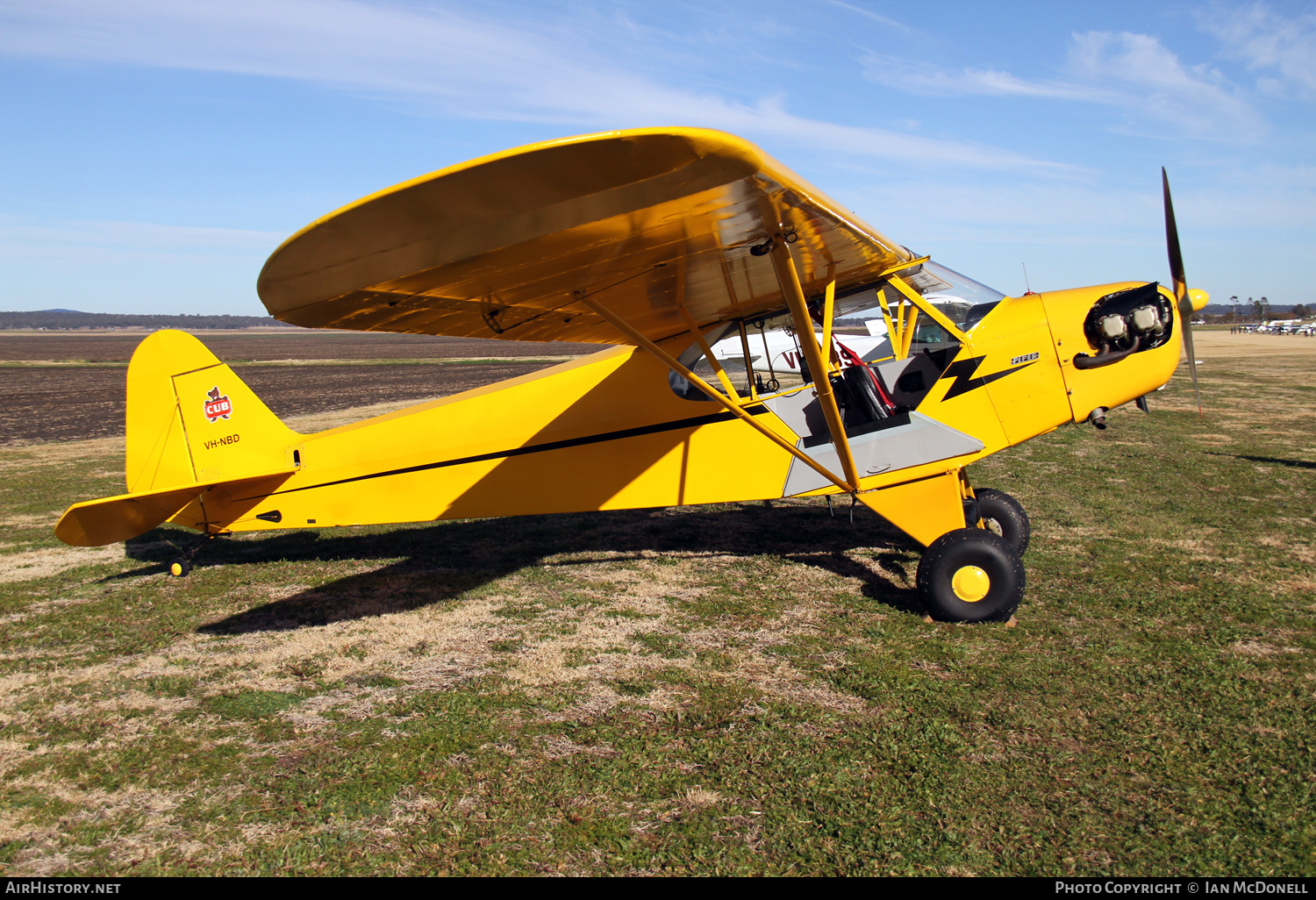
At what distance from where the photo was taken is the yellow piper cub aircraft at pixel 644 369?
9.48 feet

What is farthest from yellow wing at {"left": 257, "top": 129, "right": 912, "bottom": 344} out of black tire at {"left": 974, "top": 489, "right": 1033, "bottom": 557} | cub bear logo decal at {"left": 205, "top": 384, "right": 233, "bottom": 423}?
cub bear logo decal at {"left": 205, "top": 384, "right": 233, "bottom": 423}

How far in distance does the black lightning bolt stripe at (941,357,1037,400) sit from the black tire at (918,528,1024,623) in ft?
3.46

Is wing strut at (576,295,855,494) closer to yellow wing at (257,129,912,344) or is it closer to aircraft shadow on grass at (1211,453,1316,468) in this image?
yellow wing at (257,129,912,344)

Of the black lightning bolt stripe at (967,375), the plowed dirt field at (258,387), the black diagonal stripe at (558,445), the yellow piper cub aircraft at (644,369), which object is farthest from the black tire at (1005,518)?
the plowed dirt field at (258,387)

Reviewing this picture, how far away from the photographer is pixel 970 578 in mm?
4871

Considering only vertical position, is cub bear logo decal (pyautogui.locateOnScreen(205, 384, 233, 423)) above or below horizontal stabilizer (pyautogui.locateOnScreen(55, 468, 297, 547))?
above

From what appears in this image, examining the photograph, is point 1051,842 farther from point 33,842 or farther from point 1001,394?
point 33,842

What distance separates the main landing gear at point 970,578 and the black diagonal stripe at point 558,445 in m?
1.67

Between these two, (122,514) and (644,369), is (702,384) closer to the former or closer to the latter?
(644,369)

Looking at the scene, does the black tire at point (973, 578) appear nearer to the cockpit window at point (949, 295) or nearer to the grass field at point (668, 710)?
the grass field at point (668, 710)

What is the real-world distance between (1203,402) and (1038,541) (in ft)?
43.1

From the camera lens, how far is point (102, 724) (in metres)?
4.08

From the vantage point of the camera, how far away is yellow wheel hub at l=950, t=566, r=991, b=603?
485 cm
